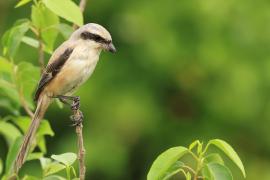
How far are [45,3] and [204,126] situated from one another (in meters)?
6.56

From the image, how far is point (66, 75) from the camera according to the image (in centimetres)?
422

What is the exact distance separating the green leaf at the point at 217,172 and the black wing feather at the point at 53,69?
1.64 metres

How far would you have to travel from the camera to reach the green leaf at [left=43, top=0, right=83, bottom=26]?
342 cm

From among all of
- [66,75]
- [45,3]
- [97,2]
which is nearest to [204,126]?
[97,2]

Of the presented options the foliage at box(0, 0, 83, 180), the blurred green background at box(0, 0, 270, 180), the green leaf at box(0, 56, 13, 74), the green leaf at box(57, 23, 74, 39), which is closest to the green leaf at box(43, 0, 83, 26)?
the foliage at box(0, 0, 83, 180)

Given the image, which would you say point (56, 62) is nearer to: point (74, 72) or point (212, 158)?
point (74, 72)

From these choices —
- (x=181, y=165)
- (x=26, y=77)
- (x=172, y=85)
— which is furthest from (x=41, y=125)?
(x=172, y=85)

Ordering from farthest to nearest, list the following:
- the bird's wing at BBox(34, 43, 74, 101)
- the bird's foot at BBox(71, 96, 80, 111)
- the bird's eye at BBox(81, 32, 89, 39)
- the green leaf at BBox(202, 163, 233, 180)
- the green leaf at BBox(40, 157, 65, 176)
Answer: the bird's wing at BBox(34, 43, 74, 101)
the bird's eye at BBox(81, 32, 89, 39)
the bird's foot at BBox(71, 96, 80, 111)
the green leaf at BBox(40, 157, 65, 176)
the green leaf at BBox(202, 163, 233, 180)

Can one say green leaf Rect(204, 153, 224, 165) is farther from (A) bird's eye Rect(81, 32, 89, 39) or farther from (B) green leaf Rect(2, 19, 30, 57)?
(A) bird's eye Rect(81, 32, 89, 39)

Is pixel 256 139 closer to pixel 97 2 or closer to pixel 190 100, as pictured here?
pixel 190 100

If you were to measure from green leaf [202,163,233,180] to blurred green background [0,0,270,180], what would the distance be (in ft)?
20.8

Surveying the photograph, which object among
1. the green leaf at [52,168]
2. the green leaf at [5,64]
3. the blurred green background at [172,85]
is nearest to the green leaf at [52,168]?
the green leaf at [52,168]

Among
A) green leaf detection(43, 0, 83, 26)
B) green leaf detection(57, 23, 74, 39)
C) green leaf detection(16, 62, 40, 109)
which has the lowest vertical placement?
green leaf detection(16, 62, 40, 109)

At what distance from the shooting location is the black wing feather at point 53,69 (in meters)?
4.20
